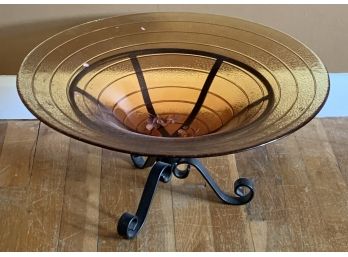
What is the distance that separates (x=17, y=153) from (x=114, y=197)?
0.27 meters

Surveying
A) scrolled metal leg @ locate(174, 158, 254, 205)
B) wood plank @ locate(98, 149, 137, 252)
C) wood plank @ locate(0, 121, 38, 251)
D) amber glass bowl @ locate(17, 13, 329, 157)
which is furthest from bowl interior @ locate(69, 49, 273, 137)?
wood plank @ locate(0, 121, 38, 251)

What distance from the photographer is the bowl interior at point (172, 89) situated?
1.09 metres

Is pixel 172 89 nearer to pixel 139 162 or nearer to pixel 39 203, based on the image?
pixel 139 162

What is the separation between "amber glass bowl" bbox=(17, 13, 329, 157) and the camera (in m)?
1.01

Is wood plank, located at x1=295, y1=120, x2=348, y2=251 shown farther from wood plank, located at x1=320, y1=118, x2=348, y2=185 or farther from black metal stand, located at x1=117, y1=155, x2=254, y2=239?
black metal stand, located at x1=117, y1=155, x2=254, y2=239

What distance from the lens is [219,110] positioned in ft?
3.69

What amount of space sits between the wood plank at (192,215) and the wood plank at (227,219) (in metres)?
0.01

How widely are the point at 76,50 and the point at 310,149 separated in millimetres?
612

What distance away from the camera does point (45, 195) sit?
49.8 inches

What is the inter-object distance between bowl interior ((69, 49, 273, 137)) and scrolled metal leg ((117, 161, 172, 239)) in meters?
0.07

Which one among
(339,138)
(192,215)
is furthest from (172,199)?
(339,138)

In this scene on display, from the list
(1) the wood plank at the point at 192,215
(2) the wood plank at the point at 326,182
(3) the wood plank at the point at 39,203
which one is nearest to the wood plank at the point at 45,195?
(3) the wood plank at the point at 39,203

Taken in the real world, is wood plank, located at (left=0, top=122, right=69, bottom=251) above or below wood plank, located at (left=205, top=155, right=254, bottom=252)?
below

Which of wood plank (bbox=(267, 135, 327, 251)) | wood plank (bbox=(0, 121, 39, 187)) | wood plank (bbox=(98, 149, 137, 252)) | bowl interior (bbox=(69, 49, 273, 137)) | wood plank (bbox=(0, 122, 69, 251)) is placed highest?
bowl interior (bbox=(69, 49, 273, 137))
